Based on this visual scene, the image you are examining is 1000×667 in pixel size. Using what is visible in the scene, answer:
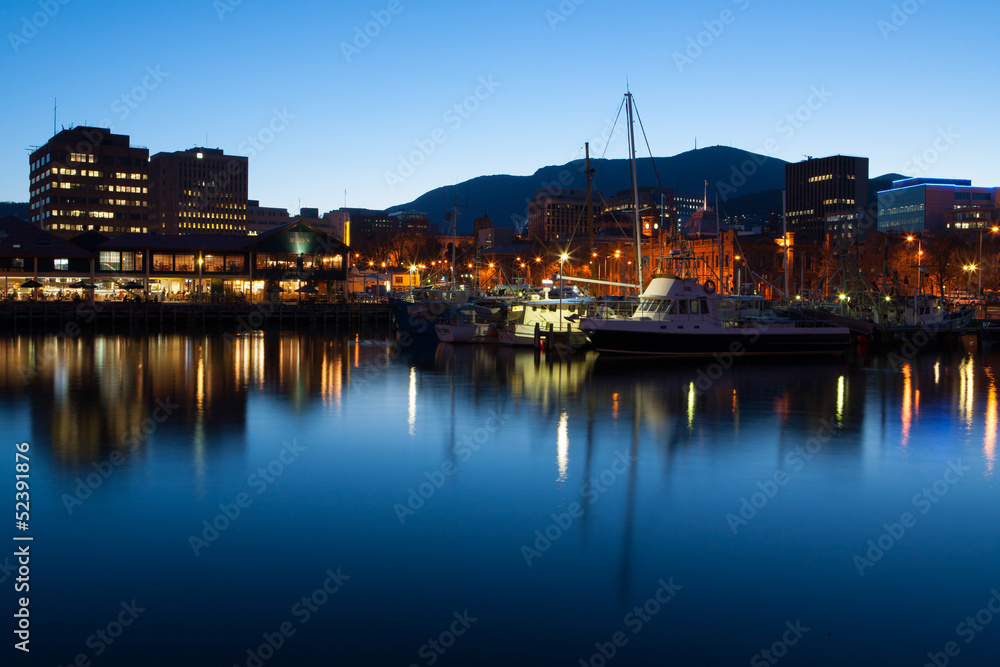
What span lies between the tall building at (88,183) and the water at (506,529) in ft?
602

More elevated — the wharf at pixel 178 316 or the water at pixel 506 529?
the wharf at pixel 178 316

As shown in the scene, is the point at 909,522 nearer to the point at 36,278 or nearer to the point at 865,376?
the point at 865,376

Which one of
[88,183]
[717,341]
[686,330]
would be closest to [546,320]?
[686,330]

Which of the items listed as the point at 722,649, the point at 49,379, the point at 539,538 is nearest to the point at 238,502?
the point at 539,538

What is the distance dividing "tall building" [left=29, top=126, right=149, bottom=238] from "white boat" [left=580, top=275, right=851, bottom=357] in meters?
174

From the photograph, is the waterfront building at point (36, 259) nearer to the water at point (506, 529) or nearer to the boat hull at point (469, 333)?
the boat hull at point (469, 333)

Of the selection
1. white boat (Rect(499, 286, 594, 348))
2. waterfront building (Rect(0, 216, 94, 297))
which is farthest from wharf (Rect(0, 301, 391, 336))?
white boat (Rect(499, 286, 594, 348))

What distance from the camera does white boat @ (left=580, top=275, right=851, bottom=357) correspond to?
1660 inches

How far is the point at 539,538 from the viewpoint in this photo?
1312cm

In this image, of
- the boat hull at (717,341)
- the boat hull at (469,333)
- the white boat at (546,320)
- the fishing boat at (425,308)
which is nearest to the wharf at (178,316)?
the fishing boat at (425,308)

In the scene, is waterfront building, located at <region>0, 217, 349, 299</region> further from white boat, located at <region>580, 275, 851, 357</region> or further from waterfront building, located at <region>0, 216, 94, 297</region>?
white boat, located at <region>580, 275, 851, 357</region>

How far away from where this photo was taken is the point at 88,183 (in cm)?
19100

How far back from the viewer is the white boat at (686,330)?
4216 centimetres

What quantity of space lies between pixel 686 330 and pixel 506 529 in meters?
30.8
